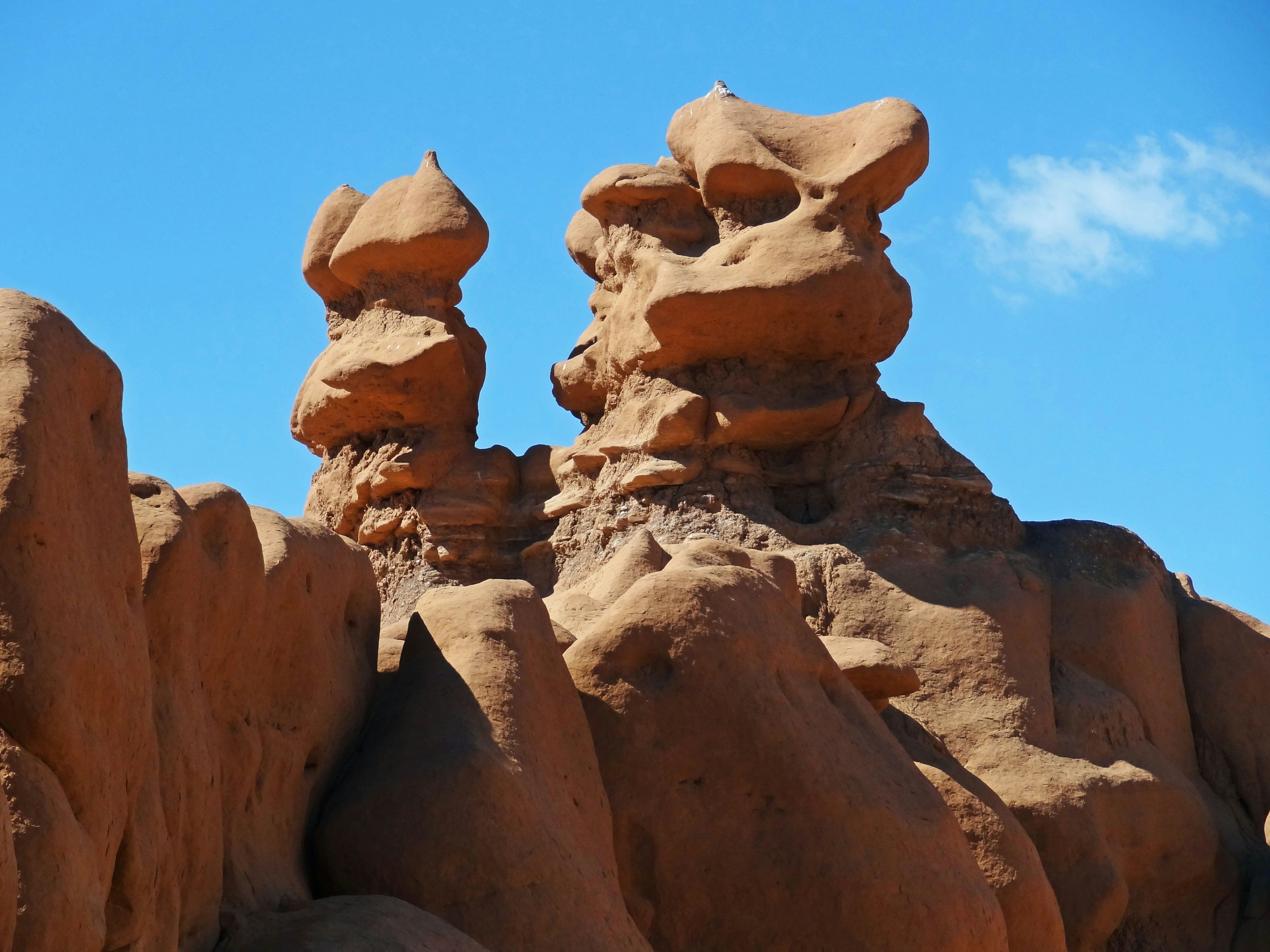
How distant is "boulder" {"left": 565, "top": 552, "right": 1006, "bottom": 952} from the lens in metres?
6.16

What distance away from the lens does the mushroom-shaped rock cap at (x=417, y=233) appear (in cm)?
1084

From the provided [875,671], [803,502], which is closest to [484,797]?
[875,671]

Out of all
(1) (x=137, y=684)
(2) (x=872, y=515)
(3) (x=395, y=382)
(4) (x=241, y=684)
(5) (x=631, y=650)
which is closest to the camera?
(1) (x=137, y=684)

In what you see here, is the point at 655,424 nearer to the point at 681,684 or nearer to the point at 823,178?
the point at 823,178

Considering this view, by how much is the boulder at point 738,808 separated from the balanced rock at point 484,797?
0.92ft

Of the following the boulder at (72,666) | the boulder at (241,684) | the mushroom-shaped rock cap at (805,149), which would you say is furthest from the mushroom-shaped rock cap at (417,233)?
the boulder at (72,666)

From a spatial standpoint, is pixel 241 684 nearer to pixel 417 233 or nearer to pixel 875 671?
pixel 875 671

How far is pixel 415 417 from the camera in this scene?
35.8 feet

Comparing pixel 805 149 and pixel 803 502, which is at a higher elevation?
pixel 805 149

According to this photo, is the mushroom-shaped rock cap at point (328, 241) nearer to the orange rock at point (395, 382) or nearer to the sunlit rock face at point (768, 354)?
the orange rock at point (395, 382)

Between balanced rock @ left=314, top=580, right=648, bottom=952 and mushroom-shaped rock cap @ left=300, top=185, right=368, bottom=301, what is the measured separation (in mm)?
5737

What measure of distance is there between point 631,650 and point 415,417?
481 cm

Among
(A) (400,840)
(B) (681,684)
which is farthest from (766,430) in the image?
(A) (400,840)

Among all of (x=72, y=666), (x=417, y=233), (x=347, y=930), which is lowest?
(x=347, y=930)
